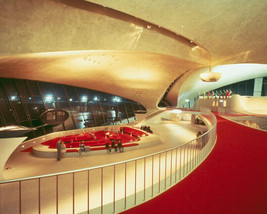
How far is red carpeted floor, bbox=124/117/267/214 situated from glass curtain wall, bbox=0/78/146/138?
14.0 metres

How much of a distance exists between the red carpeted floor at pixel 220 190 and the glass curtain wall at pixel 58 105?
46.0 feet

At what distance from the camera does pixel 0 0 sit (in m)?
5.83

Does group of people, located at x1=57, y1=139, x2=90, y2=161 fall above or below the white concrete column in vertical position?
below

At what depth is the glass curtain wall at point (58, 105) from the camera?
14.7 meters

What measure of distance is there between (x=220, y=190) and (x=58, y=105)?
18.0m

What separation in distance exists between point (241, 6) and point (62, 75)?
1364 cm

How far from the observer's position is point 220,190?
135 inches

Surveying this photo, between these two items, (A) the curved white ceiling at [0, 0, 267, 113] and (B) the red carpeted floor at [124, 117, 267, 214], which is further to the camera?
(A) the curved white ceiling at [0, 0, 267, 113]

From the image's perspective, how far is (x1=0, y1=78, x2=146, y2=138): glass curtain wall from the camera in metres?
14.7

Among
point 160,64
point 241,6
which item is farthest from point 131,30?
point 160,64

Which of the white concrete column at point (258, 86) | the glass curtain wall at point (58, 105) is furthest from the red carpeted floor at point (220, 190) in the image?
the white concrete column at point (258, 86)

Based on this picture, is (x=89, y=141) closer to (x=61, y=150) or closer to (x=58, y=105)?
(x=61, y=150)

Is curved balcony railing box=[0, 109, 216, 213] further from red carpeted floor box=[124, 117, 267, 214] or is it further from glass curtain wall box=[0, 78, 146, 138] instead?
glass curtain wall box=[0, 78, 146, 138]

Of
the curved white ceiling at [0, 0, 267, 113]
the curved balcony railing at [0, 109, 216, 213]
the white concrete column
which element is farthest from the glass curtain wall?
the white concrete column
